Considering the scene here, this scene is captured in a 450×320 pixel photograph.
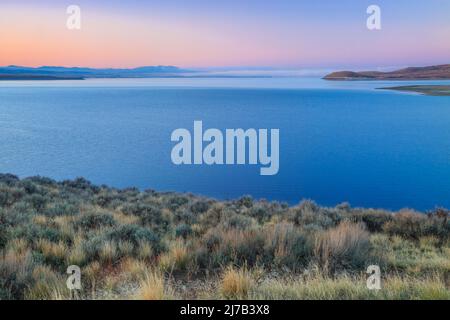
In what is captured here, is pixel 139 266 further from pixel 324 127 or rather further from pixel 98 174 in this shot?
pixel 324 127

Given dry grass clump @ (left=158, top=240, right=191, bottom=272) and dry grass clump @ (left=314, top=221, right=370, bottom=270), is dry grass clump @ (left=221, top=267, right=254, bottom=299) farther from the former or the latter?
dry grass clump @ (left=314, top=221, right=370, bottom=270)

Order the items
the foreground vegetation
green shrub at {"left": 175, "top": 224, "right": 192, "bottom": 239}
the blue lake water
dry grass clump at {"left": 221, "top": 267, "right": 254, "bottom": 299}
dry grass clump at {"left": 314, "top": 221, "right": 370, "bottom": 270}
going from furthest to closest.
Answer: the blue lake water < green shrub at {"left": 175, "top": 224, "right": 192, "bottom": 239} < dry grass clump at {"left": 314, "top": 221, "right": 370, "bottom": 270} < the foreground vegetation < dry grass clump at {"left": 221, "top": 267, "right": 254, "bottom": 299}

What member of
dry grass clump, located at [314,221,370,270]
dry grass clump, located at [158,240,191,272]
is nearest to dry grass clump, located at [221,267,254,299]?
dry grass clump, located at [158,240,191,272]

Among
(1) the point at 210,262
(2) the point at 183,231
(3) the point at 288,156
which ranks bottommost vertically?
(3) the point at 288,156

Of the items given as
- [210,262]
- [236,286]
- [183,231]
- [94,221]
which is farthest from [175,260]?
A: [94,221]

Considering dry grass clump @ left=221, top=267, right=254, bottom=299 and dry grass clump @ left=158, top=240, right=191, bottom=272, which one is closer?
dry grass clump @ left=221, top=267, right=254, bottom=299

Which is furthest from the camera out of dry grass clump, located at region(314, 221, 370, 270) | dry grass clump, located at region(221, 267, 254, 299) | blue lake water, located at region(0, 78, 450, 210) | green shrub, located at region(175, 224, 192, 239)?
blue lake water, located at region(0, 78, 450, 210)

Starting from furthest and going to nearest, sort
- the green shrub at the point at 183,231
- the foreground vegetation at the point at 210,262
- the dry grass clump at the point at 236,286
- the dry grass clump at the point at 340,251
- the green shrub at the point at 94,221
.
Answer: the green shrub at the point at 94,221, the green shrub at the point at 183,231, the dry grass clump at the point at 340,251, the foreground vegetation at the point at 210,262, the dry grass clump at the point at 236,286

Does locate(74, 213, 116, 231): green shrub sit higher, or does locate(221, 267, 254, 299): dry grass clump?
locate(221, 267, 254, 299): dry grass clump

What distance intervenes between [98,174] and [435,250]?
3417cm

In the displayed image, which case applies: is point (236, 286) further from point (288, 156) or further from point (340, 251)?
point (288, 156)

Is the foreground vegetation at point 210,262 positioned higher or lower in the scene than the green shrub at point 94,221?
higher

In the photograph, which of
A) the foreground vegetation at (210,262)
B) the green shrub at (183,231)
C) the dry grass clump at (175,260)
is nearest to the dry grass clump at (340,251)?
the foreground vegetation at (210,262)

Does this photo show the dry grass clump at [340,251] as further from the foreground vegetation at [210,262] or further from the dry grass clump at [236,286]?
the dry grass clump at [236,286]
